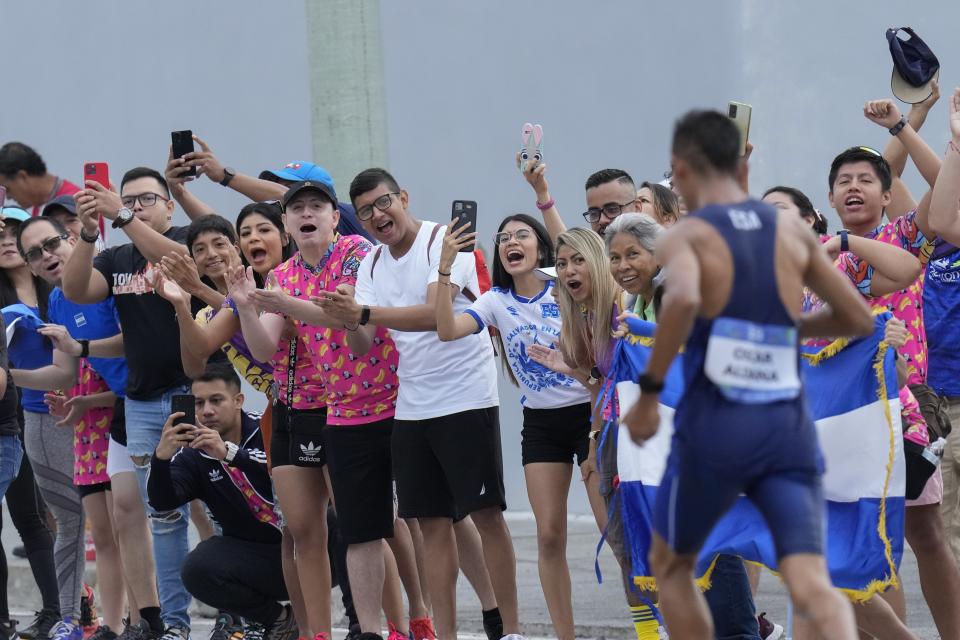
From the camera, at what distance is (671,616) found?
4.28 meters

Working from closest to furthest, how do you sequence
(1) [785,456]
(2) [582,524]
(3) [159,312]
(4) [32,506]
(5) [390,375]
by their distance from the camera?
(1) [785,456]
(5) [390,375]
(3) [159,312]
(4) [32,506]
(2) [582,524]

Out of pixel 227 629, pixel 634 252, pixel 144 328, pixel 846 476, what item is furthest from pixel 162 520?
pixel 846 476

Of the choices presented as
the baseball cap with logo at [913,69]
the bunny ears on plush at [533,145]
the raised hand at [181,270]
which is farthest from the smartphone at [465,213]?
the baseball cap with logo at [913,69]

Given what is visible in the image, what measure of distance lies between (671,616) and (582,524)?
5.93 m

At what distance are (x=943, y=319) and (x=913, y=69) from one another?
3.47 ft

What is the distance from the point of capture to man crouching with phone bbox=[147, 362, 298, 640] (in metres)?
6.92

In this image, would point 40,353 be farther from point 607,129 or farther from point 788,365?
point 788,365

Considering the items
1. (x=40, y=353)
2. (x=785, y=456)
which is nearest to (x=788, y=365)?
(x=785, y=456)

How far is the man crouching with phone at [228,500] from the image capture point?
692 centimetres

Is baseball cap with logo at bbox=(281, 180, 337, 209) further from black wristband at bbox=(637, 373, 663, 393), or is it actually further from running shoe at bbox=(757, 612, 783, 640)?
black wristband at bbox=(637, 373, 663, 393)

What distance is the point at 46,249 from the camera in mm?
7871

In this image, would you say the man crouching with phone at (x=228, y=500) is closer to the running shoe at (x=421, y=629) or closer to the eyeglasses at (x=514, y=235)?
the running shoe at (x=421, y=629)

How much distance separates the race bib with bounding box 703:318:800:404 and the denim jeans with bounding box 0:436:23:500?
4496mm

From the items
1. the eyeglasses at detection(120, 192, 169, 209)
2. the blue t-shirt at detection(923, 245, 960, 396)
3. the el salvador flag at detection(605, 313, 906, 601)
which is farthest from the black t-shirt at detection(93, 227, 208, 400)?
the blue t-shirt at detection(923, 245, 960, 396)
